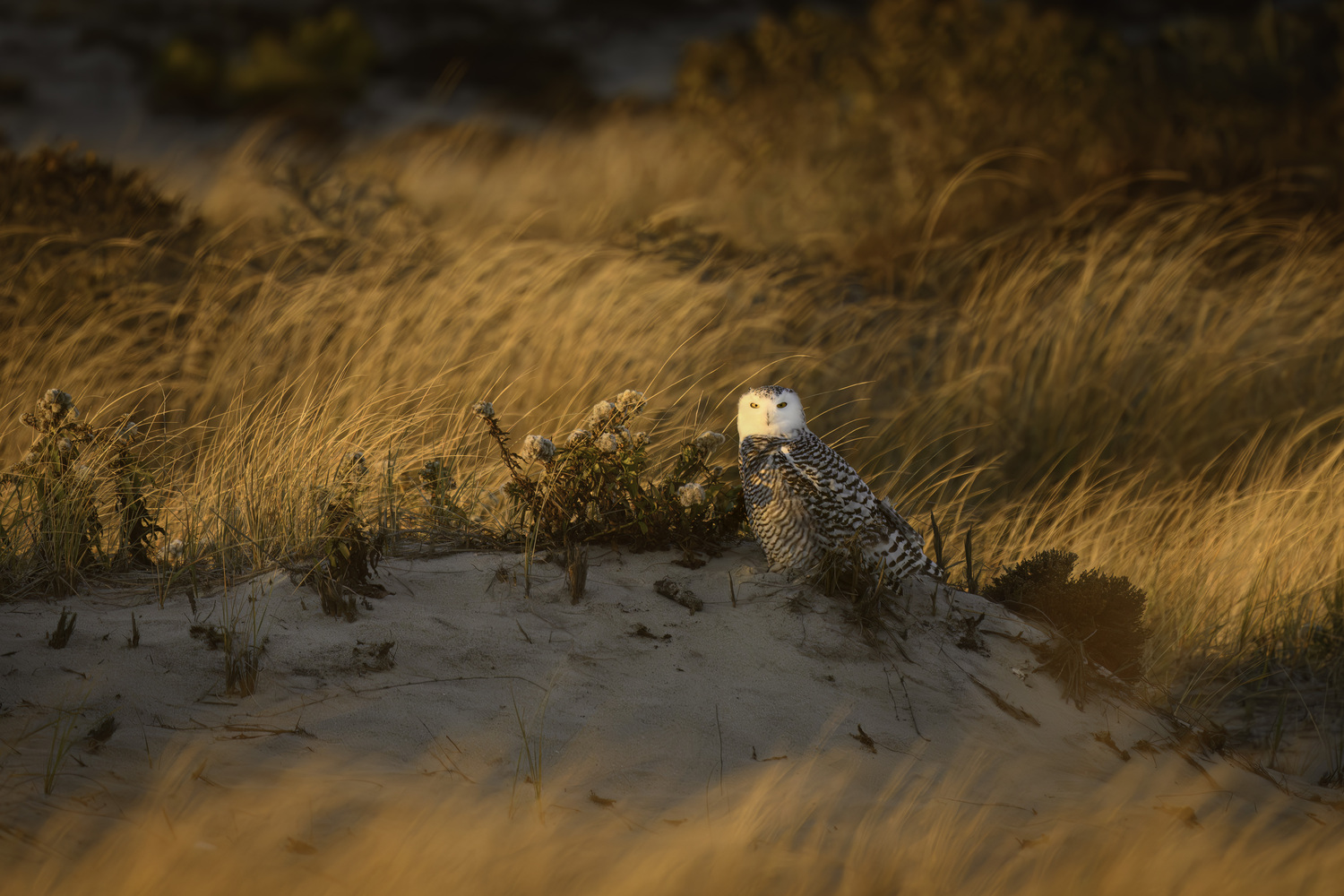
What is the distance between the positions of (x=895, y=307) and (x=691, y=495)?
4858 millimetres

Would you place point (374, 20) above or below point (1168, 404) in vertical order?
above

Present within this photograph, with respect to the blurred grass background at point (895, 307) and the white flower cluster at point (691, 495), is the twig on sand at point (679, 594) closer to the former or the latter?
the white flower cluster at point (691, 495)

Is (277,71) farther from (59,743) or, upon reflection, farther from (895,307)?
(59,743)

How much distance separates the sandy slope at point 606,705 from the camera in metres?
2.54

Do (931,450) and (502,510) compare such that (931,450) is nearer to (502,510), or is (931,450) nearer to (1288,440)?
(1288,440)

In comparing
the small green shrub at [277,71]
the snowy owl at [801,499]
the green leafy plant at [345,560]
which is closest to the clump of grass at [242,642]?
the green leafy plant at [345,560]

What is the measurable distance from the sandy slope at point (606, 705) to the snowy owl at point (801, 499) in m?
0.18

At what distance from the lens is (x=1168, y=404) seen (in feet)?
21.1

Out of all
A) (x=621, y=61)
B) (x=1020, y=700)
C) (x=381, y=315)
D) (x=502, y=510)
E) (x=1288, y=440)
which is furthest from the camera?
(x=621, y=61)

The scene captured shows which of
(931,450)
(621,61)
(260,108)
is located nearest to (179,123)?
(260,108)

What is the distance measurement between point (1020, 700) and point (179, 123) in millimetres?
20542

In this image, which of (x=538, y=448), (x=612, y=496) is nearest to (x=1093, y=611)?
(x=612, y=496)

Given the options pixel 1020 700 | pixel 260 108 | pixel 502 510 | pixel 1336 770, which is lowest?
pixel 1336 770

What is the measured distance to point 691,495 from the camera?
3.34 meters
